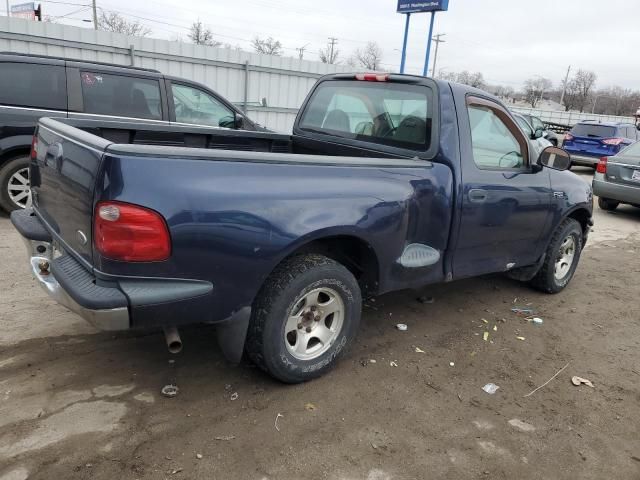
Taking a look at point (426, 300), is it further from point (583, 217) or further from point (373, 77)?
point (373, 77)

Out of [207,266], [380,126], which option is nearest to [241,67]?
[380,126]

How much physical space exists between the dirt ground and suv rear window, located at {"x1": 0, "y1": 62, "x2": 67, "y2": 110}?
2.48m

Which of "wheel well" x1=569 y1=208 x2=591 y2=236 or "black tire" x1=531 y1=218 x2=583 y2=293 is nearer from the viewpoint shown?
"black tire" x1=531 y1=218 x2=583 y2=293

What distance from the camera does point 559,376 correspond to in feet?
11.7

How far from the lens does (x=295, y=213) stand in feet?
8.80

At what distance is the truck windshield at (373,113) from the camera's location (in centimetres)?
373

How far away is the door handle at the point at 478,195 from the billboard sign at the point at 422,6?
48.4 ft

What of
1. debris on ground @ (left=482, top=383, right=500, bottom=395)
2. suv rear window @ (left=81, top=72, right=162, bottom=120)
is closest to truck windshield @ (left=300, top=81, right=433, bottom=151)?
debris on ground @ (left=482, top=383, right=500, bottom=395)

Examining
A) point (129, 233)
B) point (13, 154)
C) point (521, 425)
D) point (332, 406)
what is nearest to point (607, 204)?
point (521, 425)

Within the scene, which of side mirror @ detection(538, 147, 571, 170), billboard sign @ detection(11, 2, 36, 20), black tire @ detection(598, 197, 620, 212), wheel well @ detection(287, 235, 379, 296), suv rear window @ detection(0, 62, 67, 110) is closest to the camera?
wheel well @ detection(287, 235, 379, 296)

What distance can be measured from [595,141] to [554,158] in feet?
39.9

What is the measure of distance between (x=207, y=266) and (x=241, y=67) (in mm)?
10676

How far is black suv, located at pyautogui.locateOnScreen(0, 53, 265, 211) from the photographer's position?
5.71 m

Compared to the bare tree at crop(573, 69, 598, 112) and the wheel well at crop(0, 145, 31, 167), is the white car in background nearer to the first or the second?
the wheel well at crop(0, 145, 31, 167)
